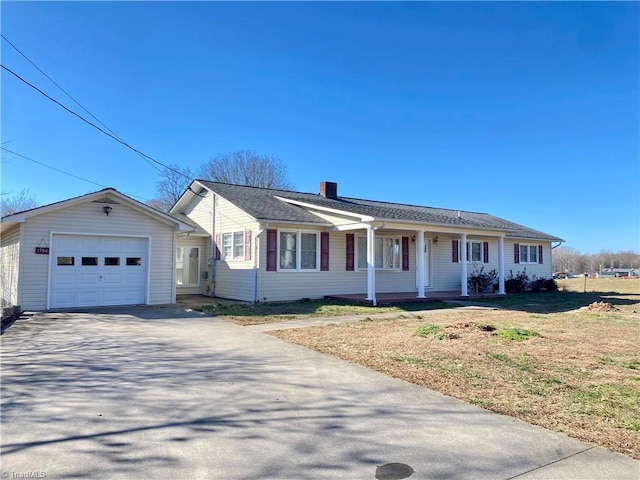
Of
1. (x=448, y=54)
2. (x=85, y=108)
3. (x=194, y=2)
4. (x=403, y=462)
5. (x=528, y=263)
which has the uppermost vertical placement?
(x=448, y=54)

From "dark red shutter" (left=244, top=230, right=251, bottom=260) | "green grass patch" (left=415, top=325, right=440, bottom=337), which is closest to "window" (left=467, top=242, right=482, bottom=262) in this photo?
"dark red shutter" (left=244, top=230, right=251, bottom=260)

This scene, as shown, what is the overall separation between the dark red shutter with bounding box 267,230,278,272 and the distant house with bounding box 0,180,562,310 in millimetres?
35

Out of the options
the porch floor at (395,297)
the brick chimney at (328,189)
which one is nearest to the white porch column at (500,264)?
the porch floor at (395,297)

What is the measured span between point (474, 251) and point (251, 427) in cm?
1963

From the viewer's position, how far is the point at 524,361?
21.3 ft

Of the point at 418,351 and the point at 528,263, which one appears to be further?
the point at 528,263

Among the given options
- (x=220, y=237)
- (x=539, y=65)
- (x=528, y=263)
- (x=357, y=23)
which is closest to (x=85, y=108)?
(x=220, y=237)

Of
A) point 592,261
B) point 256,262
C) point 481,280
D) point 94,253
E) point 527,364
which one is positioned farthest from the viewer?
point 592,261

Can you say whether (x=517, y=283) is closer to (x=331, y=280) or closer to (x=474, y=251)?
(x=474, y=251)

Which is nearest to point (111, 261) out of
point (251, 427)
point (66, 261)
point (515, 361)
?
point (66, 261)

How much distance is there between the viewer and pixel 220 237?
1745 cm

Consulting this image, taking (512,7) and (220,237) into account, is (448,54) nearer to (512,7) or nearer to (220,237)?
(512,7)

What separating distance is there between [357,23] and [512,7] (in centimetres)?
435

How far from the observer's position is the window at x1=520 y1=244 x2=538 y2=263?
24184mm
